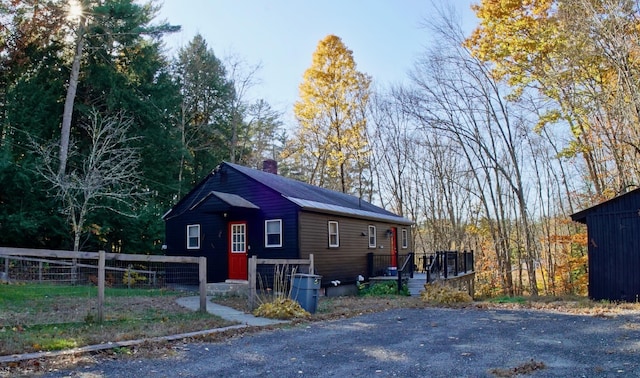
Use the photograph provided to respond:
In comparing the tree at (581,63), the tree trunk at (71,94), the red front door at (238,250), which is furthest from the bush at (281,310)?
the tree trunk at (71,94)

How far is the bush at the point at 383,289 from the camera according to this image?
15727 millimetres

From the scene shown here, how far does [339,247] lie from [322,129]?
10.9 m

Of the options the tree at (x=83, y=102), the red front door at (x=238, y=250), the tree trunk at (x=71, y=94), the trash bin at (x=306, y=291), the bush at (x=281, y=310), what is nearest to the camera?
the bush at (x=281, y=310)

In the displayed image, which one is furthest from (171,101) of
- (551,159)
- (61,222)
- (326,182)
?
(551,159)

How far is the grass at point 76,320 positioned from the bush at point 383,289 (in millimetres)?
7206

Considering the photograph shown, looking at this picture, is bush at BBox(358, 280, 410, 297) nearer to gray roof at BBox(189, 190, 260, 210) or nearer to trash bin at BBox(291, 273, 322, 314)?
gray roof at BBox(189, 190, 260, 210)

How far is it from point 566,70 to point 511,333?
9019mm

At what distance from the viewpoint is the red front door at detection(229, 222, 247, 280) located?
50.7ft

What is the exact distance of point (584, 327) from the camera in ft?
25.6

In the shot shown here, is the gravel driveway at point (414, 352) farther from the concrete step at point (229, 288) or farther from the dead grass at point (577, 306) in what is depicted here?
the concrete step at point (229, 288)

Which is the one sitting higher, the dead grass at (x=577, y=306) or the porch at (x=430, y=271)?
the porch at (x=430, y=271)

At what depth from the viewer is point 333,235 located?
16.4 meters

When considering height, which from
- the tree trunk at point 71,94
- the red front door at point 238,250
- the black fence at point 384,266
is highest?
the tree trunk at point 71,94

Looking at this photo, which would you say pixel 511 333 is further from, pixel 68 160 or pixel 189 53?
pixel 189 53
